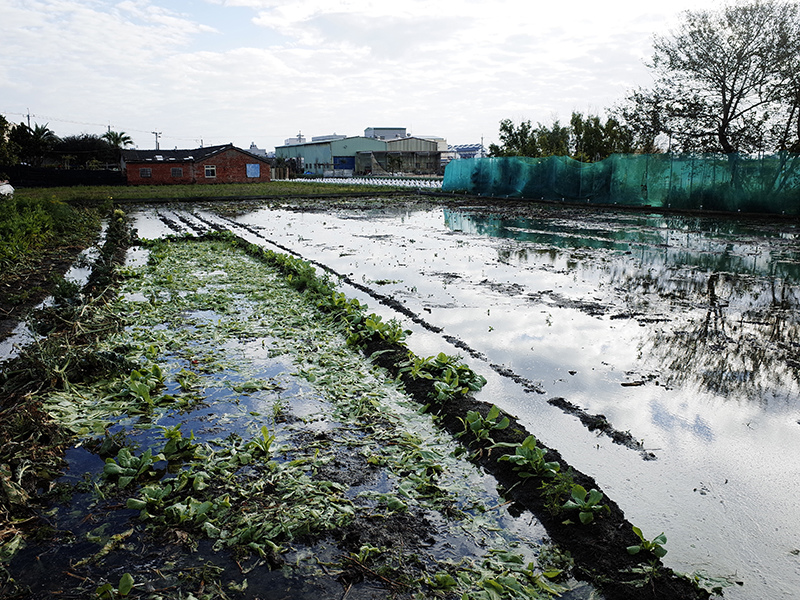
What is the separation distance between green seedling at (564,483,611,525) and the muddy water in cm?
28

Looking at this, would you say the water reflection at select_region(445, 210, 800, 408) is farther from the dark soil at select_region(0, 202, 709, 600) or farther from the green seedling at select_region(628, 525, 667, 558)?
the green seedling at select_region(628, 525, 667, 558)

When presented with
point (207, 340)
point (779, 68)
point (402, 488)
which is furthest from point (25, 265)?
point (779, 68)

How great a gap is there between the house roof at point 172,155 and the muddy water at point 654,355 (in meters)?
41.4

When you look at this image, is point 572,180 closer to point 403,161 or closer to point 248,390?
point 248,390

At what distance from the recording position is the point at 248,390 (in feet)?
15.4

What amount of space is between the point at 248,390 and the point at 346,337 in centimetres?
159

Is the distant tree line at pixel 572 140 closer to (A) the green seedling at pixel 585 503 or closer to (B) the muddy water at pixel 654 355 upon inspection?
(B) the muddy water at pixel 654 355

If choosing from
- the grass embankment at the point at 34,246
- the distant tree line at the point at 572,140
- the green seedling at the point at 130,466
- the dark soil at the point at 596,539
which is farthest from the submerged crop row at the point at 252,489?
the distant tree line at the point at 572,140

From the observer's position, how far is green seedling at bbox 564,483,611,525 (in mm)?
2885

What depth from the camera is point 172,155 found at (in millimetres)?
52094

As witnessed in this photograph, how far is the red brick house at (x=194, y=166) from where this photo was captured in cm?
4822

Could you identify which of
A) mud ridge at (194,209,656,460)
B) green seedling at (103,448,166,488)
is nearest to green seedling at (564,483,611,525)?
mud ridge at (194,209,656,460)

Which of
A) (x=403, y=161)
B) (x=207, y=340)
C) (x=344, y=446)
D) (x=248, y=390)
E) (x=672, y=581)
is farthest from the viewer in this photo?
(x=403, y=161)

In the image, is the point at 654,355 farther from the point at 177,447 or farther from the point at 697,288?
the point at 177,447
